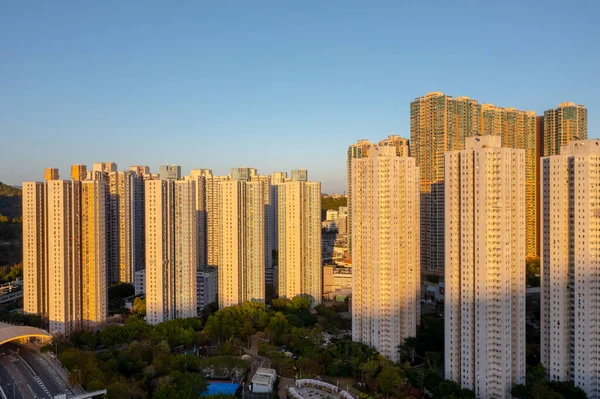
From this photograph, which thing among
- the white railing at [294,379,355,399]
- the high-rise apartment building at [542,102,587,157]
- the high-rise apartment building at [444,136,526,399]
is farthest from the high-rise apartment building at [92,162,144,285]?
the high-rise apartment building at [542,102,587,157]

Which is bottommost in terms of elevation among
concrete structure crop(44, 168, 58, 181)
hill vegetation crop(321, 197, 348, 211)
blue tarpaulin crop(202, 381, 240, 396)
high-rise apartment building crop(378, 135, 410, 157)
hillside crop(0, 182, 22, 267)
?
blue tarpaulin crop(202, 381, 240, 396)

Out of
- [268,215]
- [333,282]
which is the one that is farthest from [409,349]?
[268,215]

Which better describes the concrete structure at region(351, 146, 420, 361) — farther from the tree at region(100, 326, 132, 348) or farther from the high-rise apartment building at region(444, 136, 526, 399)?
the tree at region(100, 326, 132, 348)

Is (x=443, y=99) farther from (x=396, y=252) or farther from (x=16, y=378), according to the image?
(x=16, y=378)

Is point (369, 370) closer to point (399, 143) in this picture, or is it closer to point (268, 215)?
point (399, 143)

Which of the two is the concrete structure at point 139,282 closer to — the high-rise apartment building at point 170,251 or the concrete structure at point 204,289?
the concrete structure at point 204,289

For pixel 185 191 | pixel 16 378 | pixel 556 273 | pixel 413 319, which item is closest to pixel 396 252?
pixel 413 319
